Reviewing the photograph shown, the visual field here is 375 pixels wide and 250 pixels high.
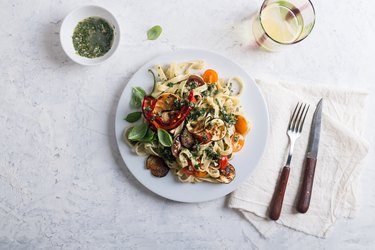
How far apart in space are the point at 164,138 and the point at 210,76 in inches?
25.0

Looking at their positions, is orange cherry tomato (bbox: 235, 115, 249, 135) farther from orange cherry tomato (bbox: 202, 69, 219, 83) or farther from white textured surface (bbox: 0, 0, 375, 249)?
white textured surface (bbox: 0, 0, 375, 249)

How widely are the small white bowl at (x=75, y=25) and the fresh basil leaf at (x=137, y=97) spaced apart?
0.36 metres

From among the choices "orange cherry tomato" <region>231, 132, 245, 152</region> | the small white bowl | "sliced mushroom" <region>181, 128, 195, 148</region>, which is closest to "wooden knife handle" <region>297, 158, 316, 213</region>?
"orange cherry tomato" <region>231, 132, 245, 152</region>

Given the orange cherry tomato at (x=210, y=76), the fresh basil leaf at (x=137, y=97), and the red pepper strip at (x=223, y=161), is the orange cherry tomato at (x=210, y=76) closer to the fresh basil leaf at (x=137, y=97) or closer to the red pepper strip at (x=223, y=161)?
the fresh basil leaf at (x=137, y=97)

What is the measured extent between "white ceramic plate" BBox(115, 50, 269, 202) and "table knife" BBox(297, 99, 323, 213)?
0.42 meters

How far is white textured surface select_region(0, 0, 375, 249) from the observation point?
133 inches

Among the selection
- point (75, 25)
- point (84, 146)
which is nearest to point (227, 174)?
point (84, 146)

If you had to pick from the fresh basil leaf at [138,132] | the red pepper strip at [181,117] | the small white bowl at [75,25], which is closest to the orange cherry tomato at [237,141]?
the red pepper strip at [181,117]

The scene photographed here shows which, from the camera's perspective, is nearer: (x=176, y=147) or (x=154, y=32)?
(x=176, y=147)

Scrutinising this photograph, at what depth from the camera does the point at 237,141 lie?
3.24 metres

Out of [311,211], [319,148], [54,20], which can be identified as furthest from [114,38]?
[311,211]

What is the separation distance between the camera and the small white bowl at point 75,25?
3.25 metres

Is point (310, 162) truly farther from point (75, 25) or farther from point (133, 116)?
point (75, 25)

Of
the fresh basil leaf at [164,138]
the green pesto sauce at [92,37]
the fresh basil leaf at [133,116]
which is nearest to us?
the fresh basil leaf at [164,138]
